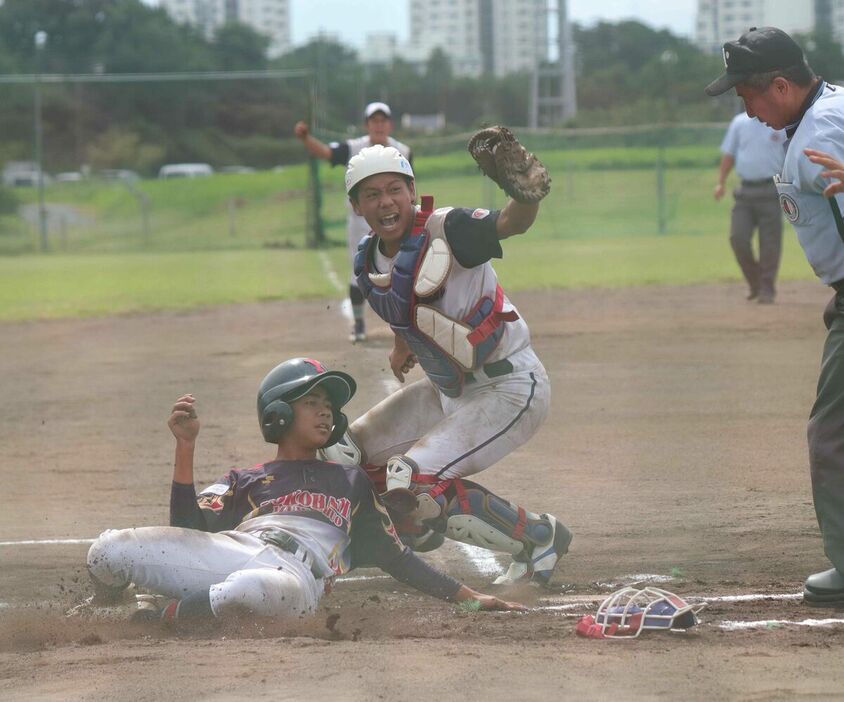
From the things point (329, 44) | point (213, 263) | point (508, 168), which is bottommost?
point (213, 263)

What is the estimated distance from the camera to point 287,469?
511cm

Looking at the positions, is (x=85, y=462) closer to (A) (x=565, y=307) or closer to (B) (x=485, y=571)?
(B) (x=485, y=571)

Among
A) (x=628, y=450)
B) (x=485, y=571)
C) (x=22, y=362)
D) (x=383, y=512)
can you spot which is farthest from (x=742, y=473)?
(x=22, y=362)

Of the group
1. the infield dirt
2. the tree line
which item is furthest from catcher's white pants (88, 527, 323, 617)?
the tree line

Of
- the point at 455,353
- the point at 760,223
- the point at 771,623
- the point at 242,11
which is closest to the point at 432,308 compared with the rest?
the point at 455,353

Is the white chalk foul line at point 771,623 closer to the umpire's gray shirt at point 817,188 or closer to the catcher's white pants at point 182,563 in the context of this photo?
the umpire's gray shirt at point 817,188

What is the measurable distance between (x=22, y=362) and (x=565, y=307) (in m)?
6.08

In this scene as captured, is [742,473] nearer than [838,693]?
No

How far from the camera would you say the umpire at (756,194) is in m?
14.0

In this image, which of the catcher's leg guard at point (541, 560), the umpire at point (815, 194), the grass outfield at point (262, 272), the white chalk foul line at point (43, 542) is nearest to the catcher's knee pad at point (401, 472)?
the catcher's leg guard at point (541, 560)

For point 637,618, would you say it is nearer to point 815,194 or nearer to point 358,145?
point 815,194

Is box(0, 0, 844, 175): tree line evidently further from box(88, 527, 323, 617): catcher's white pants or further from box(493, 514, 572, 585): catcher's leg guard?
box(88, 527, 323, 617): catcher's white pants

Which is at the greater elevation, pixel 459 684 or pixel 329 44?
pixel 329 44

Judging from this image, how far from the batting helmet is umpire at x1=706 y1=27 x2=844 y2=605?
1754 millimetres
